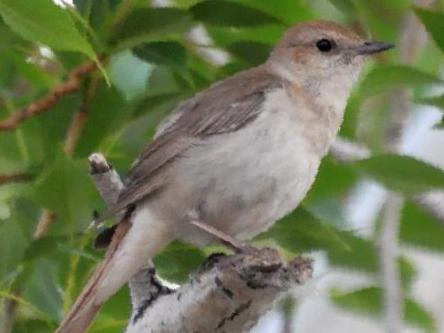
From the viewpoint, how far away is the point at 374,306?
3744 mm

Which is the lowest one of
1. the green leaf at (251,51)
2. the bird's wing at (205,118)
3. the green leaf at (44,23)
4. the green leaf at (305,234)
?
the green leaf at (305,234)

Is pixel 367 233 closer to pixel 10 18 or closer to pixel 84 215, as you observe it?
pixel 84 215

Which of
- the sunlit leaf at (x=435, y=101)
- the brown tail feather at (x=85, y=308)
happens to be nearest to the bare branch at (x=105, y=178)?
the brown tail feather at (x=85, y=308)

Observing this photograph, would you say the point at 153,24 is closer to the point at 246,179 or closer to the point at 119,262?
the point at 246,179

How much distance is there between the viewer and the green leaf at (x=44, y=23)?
2736mm

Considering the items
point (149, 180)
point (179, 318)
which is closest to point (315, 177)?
point (149, 180)

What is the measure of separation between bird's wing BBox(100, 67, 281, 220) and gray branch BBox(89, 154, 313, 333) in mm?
738

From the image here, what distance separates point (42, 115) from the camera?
133 inches

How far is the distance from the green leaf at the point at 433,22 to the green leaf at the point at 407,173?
1.00ft

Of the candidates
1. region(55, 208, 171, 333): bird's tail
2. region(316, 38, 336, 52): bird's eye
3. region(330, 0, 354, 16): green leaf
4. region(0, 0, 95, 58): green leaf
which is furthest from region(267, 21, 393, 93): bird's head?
region(0, 0, 95, 58): green leaf

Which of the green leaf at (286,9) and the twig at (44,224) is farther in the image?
the green leaf at (286,9)

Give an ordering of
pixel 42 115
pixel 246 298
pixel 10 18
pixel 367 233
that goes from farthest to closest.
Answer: pixel 367 233 → pixel 42 115 → pixel 10 18 → pixel 246 298

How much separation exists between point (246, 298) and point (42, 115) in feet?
3.42

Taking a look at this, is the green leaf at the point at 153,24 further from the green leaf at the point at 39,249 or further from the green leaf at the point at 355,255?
the green leaf at the point at 355,255
